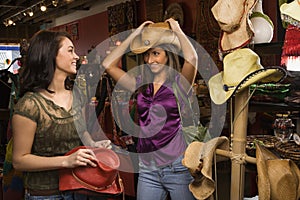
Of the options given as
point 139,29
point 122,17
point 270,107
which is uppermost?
point 122,17

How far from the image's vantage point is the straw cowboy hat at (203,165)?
3.72 ft

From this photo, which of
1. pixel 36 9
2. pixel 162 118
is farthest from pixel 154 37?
pixel 36 9

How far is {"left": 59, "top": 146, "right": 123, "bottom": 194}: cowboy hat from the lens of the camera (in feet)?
4.85

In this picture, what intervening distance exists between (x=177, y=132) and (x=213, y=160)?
0.60 metres

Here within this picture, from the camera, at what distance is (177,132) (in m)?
1.77

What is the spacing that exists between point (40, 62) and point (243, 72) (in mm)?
911

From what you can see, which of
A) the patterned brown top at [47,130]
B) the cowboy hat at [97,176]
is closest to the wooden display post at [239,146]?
the cowboy hat at [97,176]

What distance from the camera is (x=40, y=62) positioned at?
162 centimetres

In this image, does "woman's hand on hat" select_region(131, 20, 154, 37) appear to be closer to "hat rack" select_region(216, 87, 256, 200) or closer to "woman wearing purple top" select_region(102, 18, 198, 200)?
"woman wearing purple top" select_region(102, 18, 198, 200)

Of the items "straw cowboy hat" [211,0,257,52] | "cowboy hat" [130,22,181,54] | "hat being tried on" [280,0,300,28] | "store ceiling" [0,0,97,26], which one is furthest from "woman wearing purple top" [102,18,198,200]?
"store ceiling" [0,0,97,26]

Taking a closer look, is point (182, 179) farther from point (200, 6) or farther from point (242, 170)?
point (200, 6)

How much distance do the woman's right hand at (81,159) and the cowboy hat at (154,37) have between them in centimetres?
53

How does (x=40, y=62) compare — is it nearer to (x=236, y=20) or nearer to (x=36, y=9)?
(x=236, y=20)

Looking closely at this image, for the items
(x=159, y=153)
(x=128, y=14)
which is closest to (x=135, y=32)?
(x=159, y=153)
